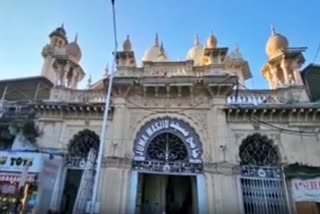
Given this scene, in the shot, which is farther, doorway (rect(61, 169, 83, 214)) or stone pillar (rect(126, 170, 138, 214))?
doorway (rect(61, 169, 83, 214))

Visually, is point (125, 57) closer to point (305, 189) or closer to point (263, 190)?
point (263, 190)

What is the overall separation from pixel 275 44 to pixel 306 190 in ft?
24.5

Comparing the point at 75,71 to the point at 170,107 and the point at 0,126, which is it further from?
the point at 170,107

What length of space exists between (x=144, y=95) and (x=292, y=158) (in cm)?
691

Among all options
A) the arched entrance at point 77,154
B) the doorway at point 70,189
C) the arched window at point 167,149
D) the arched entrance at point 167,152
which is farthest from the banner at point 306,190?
the doorway at point 70,189

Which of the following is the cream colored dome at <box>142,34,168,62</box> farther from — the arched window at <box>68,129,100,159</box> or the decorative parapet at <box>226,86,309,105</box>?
the arched window at <box>68,129,100,159</box>

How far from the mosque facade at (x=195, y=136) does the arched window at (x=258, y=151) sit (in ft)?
0.14

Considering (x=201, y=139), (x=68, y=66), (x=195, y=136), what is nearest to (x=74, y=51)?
(x=68, y=66)

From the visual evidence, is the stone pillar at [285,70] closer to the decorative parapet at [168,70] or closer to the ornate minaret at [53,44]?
the decorative parapet at [168,70]

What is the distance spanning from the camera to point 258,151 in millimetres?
11469

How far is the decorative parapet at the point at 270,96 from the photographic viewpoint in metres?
11.8

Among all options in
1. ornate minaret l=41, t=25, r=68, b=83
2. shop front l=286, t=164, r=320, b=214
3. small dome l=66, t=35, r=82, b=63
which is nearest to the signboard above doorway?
shop front l=286, t=164, r=320, b=214

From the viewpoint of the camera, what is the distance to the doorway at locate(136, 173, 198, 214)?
1206 centimetres

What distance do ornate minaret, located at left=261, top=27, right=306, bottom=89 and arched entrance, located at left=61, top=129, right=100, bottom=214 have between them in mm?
9354
